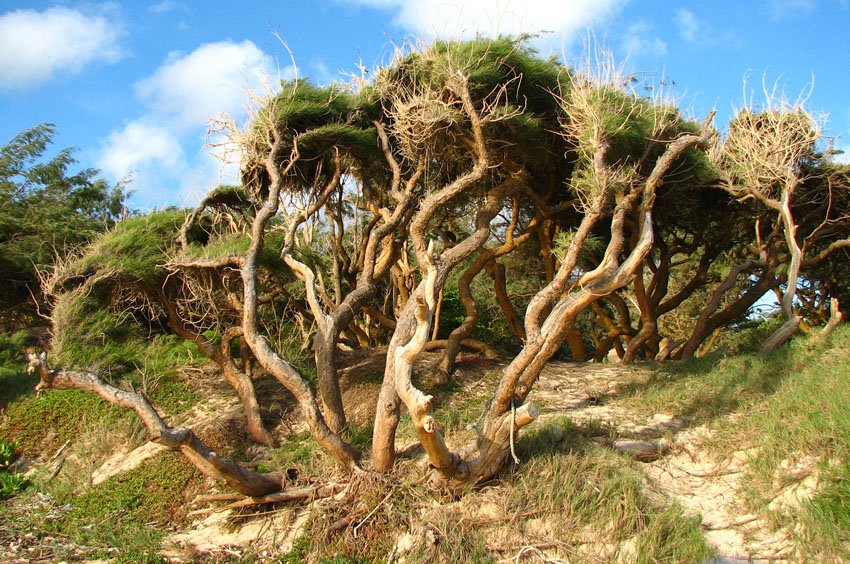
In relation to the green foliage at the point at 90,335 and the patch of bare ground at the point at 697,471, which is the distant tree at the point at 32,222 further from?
the patch of bare ground at the point at 697,471

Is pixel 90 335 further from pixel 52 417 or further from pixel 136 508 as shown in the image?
pixel 136 508

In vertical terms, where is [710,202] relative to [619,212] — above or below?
above

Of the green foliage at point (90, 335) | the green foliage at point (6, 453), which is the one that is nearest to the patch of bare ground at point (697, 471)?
the green foliage at point (90, 335)

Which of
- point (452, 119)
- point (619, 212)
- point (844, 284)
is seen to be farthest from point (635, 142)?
point (844, 284)

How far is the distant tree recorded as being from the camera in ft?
39.8

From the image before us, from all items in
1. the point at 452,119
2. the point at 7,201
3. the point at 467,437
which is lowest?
the point at 467,437

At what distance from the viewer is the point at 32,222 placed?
42.9ft

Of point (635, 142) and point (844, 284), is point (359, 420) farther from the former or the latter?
point (844, 284)

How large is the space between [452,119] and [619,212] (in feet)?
8.05

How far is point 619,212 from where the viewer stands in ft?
26.4

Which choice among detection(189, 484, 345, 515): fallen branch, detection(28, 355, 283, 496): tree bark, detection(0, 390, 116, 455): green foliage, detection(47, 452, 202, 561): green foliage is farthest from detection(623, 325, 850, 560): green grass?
detection(0, 390, 116, 455): green foliage

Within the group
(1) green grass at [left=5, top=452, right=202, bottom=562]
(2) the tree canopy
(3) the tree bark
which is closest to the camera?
(3) the tree bark

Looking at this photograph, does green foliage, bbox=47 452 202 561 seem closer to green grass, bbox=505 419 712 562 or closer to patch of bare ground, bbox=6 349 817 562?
patch of bare ground, bbox=6 349 817 562

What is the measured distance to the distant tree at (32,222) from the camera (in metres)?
12.1
